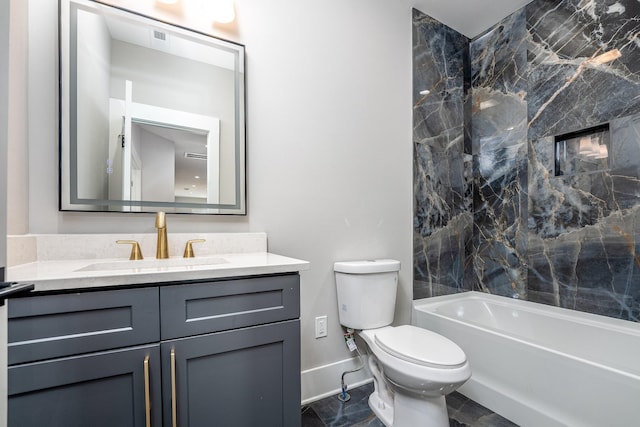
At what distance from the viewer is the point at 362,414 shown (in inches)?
62.1

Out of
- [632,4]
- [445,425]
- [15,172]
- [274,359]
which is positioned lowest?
[445,425]

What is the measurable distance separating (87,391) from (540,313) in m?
2.45

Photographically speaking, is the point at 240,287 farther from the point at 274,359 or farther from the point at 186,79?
the point at 186,79

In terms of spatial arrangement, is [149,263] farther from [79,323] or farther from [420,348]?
[420,348]

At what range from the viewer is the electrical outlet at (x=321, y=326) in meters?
1.77

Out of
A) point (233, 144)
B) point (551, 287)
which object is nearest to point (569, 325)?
point (551, 287)

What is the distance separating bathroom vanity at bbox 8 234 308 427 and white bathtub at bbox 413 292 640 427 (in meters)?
1.17

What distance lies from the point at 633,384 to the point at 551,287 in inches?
36.3

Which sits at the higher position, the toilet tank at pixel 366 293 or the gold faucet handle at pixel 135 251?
the gold faucet handle at pixel 135 251

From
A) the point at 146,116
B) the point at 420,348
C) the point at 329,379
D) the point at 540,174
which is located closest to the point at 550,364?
the point at 420,348

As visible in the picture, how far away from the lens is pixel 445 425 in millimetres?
1336

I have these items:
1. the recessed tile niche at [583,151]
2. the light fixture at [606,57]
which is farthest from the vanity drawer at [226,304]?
the light fixture at [606,57]

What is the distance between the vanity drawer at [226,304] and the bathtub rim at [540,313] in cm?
124

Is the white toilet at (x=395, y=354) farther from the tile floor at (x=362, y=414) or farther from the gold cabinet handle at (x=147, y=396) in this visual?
the gold cabinet handle at (x=147, y=396)
